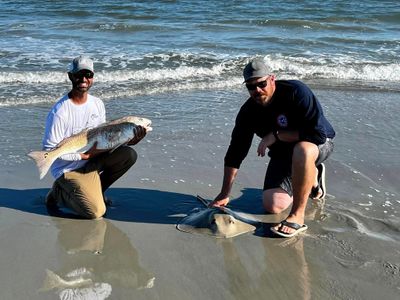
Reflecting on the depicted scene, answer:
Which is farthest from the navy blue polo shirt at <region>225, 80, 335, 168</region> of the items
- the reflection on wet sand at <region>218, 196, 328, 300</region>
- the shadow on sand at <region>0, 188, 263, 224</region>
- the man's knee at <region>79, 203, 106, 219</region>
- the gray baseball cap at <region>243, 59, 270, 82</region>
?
the man's knee at <region>79, 203, 106, 219</region>

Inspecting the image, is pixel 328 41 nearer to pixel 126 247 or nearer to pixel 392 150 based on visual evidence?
pixel 392 150

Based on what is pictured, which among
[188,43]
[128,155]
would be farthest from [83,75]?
[188,43]

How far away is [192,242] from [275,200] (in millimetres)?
1055

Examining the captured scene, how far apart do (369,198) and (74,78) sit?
314 cm

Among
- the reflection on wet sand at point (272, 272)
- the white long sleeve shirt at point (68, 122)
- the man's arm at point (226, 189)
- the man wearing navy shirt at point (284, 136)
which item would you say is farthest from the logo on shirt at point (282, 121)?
the white long sleeve shirt at point (68, 122)

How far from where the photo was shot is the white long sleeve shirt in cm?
459

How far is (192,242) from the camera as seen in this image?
172 inches

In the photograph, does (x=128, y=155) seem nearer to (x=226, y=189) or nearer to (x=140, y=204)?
(x=140, y=204)

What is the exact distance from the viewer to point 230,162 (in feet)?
16.2

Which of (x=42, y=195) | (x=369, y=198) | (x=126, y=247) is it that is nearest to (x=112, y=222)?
(x=126, y=247)

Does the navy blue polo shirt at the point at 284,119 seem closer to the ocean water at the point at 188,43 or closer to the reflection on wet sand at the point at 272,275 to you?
the reflection on wet sand at the point at 272,275

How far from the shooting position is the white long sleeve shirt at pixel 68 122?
15.1 feet

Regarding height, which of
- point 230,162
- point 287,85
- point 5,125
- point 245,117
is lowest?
point 5,125

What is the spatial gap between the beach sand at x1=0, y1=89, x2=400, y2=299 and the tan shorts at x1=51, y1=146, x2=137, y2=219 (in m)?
0.15
